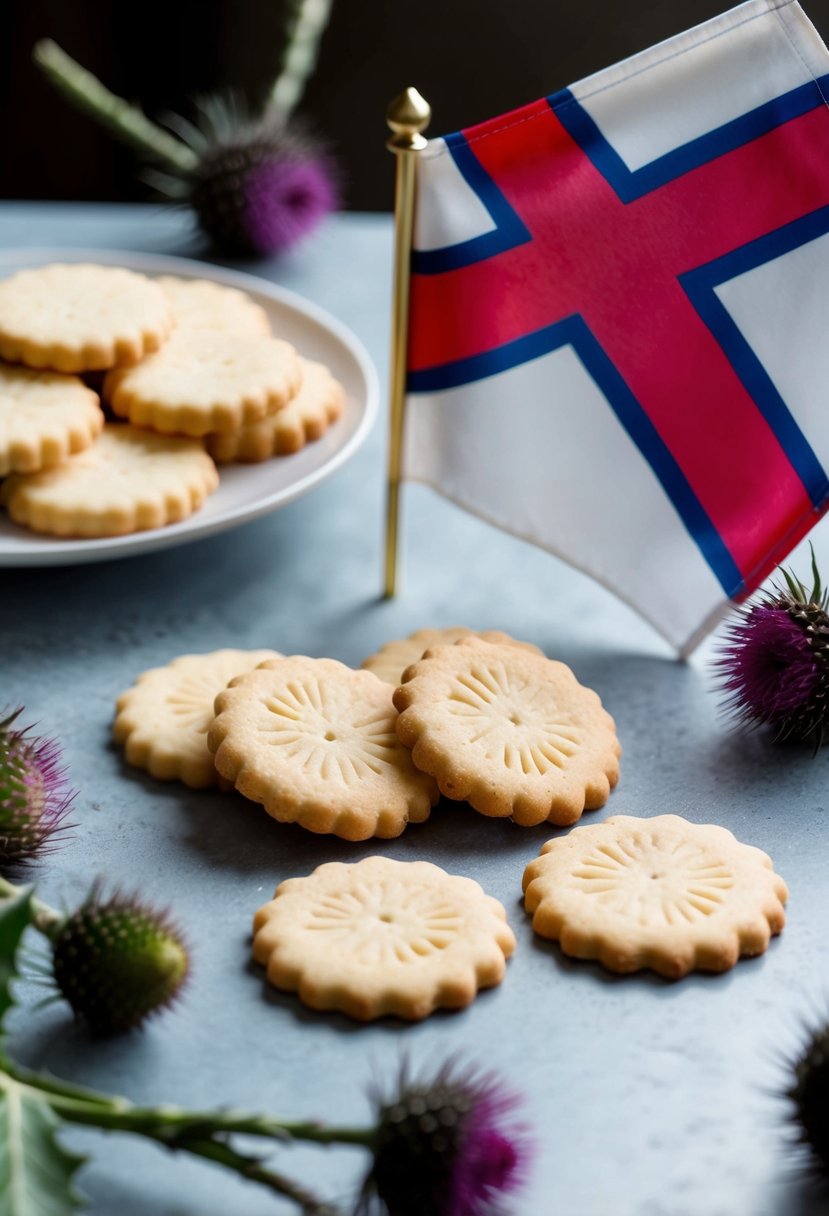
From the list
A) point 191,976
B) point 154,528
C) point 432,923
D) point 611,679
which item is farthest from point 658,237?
point 191,976

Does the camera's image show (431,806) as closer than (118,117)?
Yes

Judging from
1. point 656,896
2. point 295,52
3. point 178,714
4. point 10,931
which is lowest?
point 178,714

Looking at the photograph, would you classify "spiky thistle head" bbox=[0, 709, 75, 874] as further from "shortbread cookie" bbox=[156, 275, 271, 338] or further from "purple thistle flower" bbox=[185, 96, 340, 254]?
"purple thistle flower" bbox=[185, 96, 340, 254]

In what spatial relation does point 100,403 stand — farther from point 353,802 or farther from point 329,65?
point 329,65

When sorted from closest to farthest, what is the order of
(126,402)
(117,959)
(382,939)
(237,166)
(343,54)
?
(117,959)
(382,939)
(126,402)
(237,166)
(343,54)

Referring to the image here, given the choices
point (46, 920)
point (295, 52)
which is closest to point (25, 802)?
point (46, 920)

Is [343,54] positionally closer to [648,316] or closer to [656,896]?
[648,316]
